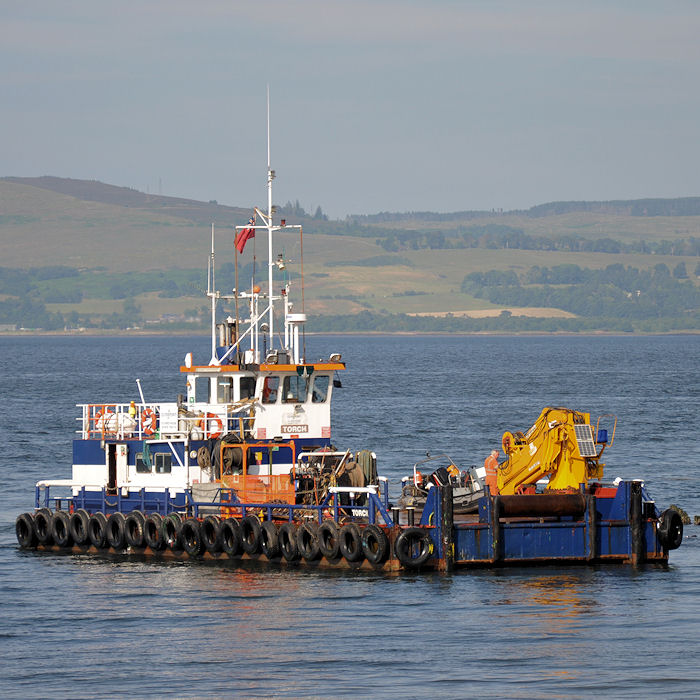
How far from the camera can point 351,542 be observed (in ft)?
102

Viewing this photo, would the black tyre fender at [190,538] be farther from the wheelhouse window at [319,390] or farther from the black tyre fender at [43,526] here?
the black tyre fender at [43,526]

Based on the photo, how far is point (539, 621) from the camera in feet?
90.7

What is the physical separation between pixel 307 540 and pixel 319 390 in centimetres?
527

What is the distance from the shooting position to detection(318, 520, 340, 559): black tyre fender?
3109cm

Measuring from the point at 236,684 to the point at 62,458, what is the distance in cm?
3476

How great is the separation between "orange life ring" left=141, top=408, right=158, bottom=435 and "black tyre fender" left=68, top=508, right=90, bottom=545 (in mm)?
2273

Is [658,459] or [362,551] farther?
[658,459]

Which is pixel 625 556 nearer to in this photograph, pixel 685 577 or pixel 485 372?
pixel 685 577

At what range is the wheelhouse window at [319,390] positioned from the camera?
36.1 metres

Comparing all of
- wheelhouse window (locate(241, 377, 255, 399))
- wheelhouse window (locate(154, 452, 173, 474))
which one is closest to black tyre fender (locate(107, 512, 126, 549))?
wheelhouse window (locate(154, 452, 173, 474))

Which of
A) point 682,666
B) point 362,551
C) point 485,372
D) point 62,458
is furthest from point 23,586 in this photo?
point 485,372

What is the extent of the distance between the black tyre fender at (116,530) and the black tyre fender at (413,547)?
7049 mm

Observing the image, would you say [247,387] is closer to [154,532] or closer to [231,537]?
[154,532]

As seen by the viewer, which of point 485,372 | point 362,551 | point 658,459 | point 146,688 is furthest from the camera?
point 485,372
